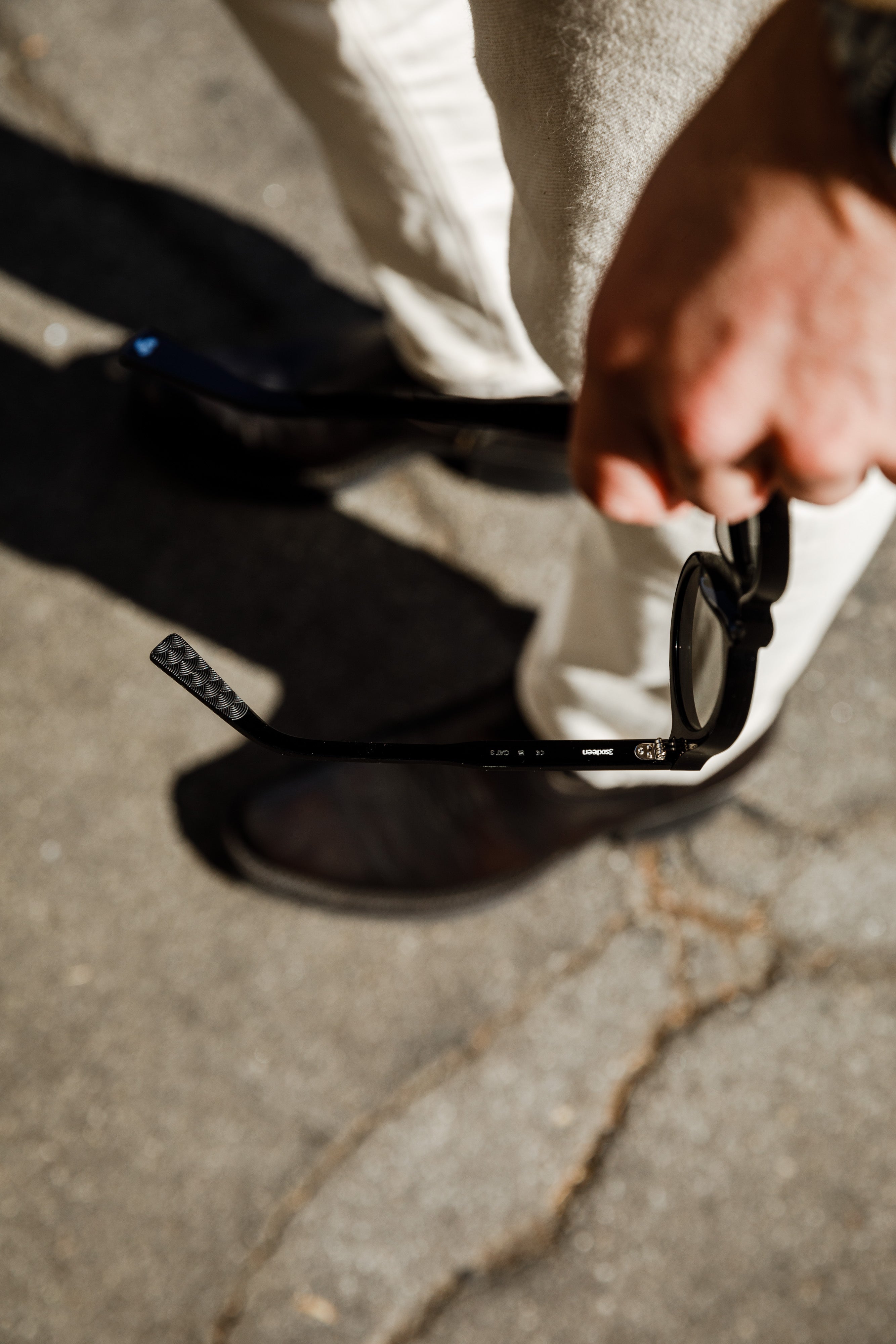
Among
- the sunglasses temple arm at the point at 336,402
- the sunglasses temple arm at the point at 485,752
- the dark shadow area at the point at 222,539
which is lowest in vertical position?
the dark shadow area at the point at 222,539

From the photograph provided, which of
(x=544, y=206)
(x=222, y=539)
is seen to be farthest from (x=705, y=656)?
(x=222, y=539)

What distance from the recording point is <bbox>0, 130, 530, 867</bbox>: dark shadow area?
158cm

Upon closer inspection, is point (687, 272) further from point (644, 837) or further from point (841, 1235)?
point (841, 1235)

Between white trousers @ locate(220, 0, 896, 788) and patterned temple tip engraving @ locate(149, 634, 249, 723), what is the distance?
0.39 meters

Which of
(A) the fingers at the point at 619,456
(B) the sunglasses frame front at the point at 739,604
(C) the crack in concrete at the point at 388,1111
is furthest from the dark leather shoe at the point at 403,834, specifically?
(A) the fingers at the point at 619,456

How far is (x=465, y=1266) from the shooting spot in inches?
51.1

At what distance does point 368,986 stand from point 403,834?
262 mm

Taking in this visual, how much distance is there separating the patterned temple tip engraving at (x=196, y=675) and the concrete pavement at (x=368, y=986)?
0.92m

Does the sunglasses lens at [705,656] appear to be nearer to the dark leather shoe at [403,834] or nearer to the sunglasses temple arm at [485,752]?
A: the sunglasses temple arm at [485,752]

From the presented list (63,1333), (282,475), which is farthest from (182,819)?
(63,1333)

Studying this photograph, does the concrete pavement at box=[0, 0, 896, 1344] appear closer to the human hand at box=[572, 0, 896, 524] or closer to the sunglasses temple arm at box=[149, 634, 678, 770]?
the sunglasses temple arm at box=[149, 634, 678, 770]

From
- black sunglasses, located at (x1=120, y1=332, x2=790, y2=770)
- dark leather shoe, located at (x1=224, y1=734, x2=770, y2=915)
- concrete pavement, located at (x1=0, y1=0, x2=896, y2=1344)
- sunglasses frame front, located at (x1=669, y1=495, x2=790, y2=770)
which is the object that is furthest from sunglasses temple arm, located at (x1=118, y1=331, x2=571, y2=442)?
concrete pavement, located at (x1=0, y1=0, x2=896, y2=1344)

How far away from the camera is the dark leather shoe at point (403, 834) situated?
1.37 metres

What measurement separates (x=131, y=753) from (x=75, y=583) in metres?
0.35
